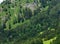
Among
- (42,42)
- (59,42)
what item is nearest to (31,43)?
(42,42)

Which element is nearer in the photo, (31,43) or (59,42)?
(59,42)

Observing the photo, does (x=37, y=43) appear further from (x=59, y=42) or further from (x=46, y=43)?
(x=59, y=42)

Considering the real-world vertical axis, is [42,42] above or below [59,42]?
below

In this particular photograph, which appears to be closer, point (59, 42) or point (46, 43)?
point (59, 42)

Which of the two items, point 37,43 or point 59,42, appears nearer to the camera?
point 59,42

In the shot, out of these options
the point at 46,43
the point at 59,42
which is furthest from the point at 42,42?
the point at 59,42

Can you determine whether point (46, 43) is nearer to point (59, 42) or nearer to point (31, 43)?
point (31, 43)

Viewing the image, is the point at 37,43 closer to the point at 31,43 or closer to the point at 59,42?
the point at 31,43
